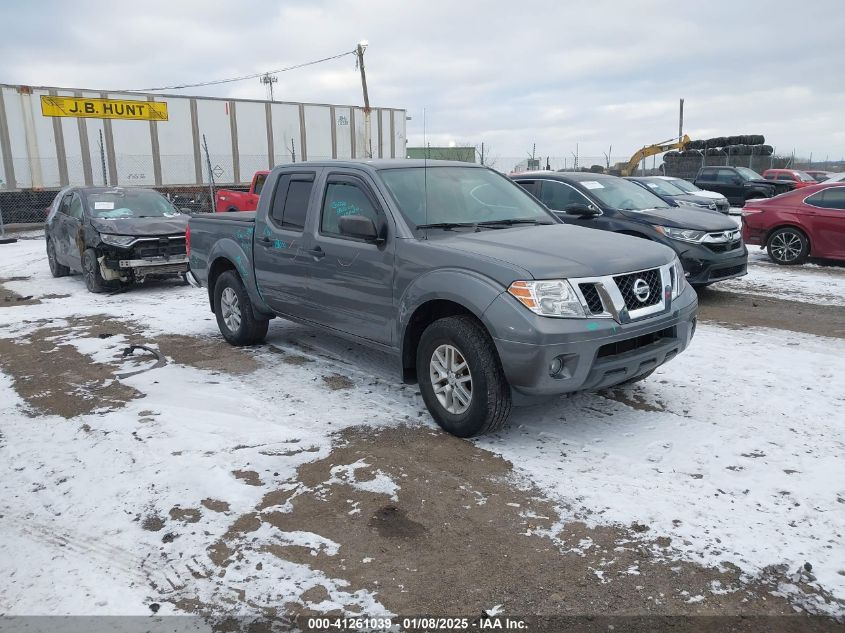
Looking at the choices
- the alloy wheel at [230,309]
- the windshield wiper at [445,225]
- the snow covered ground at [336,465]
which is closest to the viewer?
the snow covered ground at [336,465]

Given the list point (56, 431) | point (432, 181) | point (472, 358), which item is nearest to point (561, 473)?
point (472, 358)

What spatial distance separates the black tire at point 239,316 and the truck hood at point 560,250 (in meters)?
2.77

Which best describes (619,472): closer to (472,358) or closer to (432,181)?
(472,358)

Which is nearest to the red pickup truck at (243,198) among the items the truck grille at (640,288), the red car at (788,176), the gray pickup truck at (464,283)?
the gray pickup truck at (464,283)

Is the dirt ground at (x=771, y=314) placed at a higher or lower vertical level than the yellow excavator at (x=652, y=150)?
lower

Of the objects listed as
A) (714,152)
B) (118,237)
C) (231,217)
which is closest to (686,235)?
(231,217)

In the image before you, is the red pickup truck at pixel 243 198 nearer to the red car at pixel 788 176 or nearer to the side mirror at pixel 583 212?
the side mirror at pixel 583 212

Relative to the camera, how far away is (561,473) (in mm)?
3891

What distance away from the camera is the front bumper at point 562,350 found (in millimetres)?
3824

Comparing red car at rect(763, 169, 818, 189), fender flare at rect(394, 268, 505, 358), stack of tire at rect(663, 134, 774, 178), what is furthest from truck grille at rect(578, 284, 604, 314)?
stack of tire at rect(663, 134, 774, 178)

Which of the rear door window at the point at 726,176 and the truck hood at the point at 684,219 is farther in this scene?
the rear door window at the point at 726,176

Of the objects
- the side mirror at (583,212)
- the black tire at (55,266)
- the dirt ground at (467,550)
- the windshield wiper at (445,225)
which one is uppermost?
the windshield wiper at (445,225)

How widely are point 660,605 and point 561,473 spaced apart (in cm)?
121

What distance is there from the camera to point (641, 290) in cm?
421
